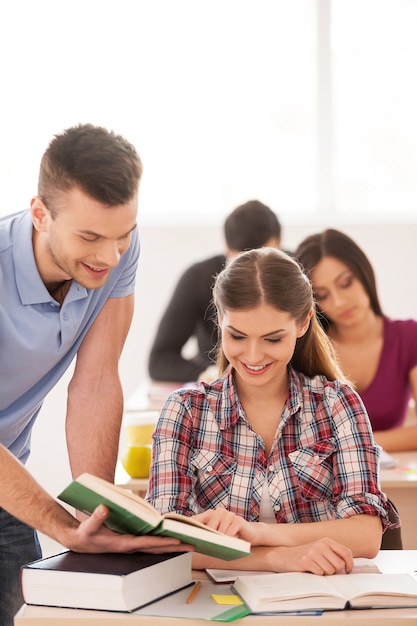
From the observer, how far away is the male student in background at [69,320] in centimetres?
158

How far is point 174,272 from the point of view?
513 cm

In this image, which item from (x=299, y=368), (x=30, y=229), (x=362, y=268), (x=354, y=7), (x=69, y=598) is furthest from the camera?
(x=354, y=7)

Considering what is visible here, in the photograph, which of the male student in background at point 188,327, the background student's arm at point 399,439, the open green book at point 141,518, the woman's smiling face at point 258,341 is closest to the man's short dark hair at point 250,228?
the male student in background at point 188,327

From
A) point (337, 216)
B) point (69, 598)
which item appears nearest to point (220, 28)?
point (337, 216)

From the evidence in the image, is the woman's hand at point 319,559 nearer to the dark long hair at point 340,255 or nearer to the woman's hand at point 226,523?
the woman's hand at point 226,523

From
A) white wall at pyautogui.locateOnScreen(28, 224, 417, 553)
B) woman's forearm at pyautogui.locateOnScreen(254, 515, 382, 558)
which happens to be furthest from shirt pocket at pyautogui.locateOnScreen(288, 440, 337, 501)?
white wall at pyautogui.locateOnScreen(28, 224, 417, 553)

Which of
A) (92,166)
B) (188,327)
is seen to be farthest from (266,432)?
(188,327)

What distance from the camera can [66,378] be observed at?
5.04 m

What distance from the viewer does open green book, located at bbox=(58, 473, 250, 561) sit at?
1.34m

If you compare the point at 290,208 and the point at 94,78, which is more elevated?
the point at 94,78

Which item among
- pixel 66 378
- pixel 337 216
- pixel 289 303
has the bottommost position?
pixel 66 378

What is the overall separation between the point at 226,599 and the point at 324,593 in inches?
6.1

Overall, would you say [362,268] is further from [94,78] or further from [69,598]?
[94,78]

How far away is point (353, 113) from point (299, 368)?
3.19 m
